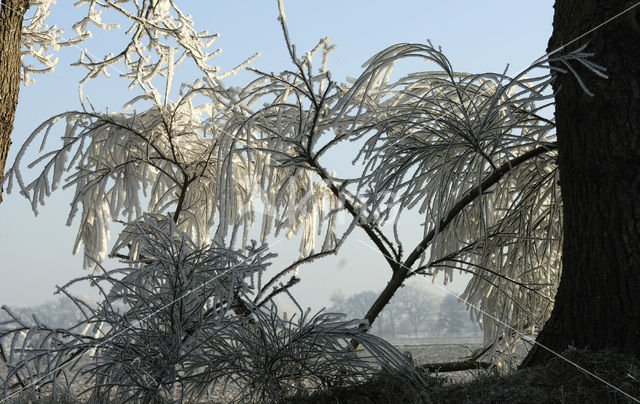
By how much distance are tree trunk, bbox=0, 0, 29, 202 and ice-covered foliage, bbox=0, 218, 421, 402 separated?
4.32 feet

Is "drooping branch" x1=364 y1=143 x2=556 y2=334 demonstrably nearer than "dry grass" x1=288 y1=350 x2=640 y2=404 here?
No

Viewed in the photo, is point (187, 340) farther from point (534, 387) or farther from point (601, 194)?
point (601, 194)

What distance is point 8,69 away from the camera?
9.43 feet

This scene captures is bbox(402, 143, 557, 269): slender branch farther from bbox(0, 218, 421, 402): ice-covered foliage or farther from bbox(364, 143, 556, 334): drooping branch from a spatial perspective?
bbox(0, 218, 421, 402): ice-covered foliage

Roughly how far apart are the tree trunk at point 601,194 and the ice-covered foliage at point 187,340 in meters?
0.48

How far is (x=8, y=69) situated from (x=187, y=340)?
177cm

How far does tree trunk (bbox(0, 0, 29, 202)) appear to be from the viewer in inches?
111

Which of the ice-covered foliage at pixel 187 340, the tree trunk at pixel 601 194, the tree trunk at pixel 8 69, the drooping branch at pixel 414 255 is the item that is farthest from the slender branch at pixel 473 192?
the tree trunk at pixel 8 69

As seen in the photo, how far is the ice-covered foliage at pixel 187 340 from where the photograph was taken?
1683 mm

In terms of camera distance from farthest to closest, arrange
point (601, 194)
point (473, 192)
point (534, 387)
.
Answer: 1. point (473, 192)
2. point (601, 194)
3. point (534, 387)

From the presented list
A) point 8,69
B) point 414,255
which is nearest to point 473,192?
point 414,255

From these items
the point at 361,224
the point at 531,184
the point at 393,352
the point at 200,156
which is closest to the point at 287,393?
the point at 393,352

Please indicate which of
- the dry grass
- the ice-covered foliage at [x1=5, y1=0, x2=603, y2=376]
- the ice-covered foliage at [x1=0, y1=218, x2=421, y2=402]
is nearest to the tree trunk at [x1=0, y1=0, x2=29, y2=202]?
the ice-covered foliage at [x1=5, y1=0, x2=603, y2=376]

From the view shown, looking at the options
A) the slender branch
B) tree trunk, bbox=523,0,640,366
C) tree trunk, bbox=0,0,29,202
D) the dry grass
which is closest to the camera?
the dry grass
